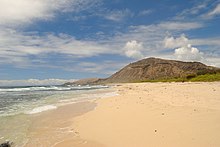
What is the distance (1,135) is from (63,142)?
9.95 ft

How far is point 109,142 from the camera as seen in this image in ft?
25.5

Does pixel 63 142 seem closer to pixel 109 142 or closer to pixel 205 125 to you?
pixel 109 142

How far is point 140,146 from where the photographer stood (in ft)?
22.5

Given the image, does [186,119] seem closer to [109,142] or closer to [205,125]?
[205,125]

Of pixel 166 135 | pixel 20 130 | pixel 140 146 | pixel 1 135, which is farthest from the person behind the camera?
pixel 20 130

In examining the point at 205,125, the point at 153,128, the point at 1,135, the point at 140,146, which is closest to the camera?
the point at 140,146

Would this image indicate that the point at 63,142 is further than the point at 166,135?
Yes

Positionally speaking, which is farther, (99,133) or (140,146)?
(99,133)

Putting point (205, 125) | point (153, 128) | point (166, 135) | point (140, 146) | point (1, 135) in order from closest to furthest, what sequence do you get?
1. point (140, 146)
2. point (166, 135)
3. point (205, 125)
4. point (153, 128)
5. point (1, 135)

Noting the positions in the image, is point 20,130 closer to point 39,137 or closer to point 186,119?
point 39,137

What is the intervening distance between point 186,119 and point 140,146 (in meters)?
3.53

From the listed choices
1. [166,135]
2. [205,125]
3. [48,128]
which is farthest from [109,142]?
[48,128]

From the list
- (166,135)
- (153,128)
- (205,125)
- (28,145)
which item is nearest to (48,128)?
(28,145)

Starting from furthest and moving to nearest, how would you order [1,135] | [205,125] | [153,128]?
1. [1,135]
2. [153,128]
3. [205,125]
